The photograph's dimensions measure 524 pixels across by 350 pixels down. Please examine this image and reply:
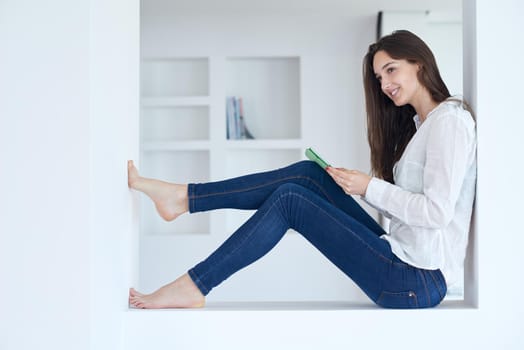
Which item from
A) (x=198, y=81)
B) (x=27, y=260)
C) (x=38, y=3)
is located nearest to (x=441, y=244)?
(x=27, y=260)

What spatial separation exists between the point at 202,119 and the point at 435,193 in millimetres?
2948

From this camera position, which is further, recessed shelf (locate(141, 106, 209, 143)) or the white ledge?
recessed shelf (locate(141, 106, 209, 143))

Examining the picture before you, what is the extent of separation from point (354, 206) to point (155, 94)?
8.92 feet

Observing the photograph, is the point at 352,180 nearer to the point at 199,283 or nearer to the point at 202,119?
the point at 199,283

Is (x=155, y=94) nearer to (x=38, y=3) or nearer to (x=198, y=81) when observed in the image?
(x=198, y=81)

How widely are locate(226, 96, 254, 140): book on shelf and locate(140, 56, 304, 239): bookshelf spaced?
0.32 ft

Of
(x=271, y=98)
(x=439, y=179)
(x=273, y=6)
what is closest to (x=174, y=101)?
(x=271, y=98)

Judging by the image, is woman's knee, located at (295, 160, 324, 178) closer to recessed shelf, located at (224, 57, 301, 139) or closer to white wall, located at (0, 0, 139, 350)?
white wall, located at (0, 0, 139, 350)

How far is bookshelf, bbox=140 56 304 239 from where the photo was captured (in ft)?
15.6

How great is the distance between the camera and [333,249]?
219cm

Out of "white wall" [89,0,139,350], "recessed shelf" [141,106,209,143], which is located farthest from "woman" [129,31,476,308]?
"recessed shelf" [141,106,209,143]
